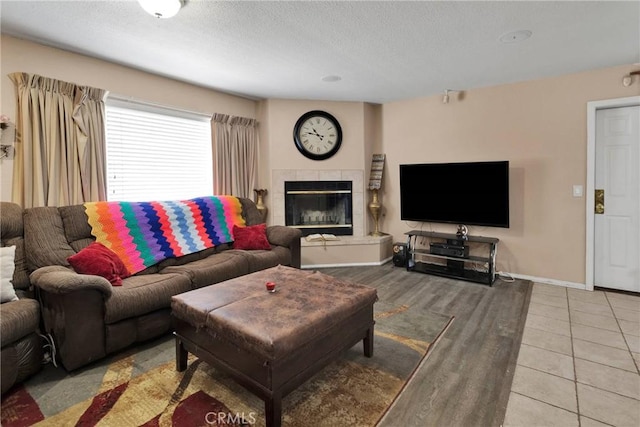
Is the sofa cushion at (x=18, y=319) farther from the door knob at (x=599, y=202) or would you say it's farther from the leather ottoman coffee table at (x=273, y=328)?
the door knob at (x=599, y=202)

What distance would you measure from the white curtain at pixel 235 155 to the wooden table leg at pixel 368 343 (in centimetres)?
285

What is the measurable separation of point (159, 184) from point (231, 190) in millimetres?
926

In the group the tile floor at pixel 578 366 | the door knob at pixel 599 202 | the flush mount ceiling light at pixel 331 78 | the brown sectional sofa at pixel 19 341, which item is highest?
the flush mount ceiling light at pixel 331 78

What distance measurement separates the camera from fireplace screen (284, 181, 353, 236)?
15.5ft

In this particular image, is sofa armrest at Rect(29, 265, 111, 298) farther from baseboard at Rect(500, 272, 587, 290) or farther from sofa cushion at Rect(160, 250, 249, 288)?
baseboard at Rect(500, 272, 587, 290)

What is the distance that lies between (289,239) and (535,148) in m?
3.09

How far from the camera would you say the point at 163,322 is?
2.44 meters

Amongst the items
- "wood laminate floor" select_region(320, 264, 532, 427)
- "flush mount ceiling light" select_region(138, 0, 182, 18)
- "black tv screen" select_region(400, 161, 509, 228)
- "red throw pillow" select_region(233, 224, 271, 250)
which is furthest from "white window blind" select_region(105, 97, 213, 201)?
"black tv screen" select_region(400, 161, 509, 228)

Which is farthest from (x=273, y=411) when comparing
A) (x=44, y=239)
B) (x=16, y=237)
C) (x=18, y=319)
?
(x=16, y=237)

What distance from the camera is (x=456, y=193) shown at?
4.07 metres

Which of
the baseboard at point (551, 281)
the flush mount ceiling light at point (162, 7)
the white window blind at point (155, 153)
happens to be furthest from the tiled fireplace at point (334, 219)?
the flush mount ceiling light at point (162, 7)

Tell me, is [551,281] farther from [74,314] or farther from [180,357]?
[74,314]

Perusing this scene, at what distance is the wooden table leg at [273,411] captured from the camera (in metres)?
1.48

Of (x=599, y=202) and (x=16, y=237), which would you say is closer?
(x=16, y=237)
